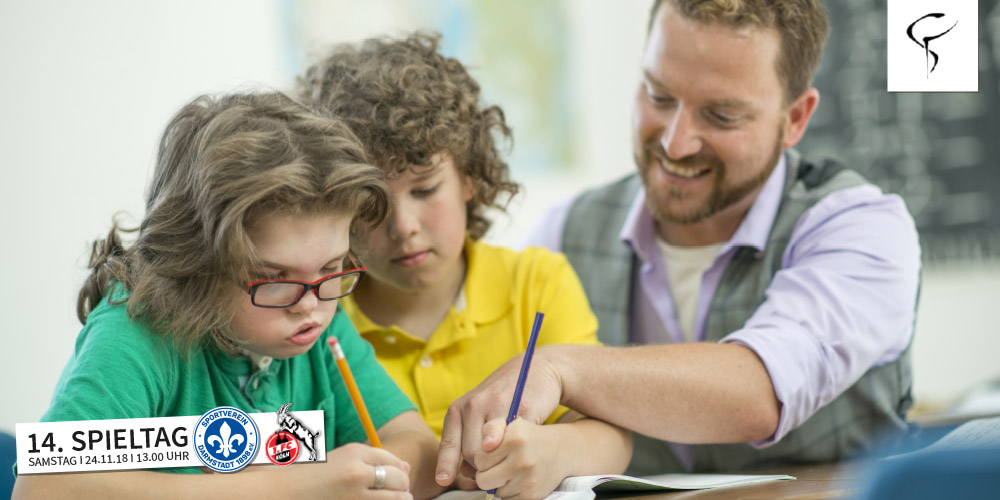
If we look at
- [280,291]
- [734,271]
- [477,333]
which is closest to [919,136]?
[734,271]

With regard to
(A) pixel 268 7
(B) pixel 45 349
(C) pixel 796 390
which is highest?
(A) pixel 268 7

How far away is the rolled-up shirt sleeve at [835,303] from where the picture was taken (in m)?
1.28

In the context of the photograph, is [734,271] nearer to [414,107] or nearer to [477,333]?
[477,333]

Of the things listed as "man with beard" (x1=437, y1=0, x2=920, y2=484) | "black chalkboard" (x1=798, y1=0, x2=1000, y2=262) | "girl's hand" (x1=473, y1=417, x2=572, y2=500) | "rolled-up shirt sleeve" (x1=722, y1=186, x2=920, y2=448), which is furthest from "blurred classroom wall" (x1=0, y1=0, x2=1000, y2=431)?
"girl's hand" (x1=473, y1=417, x2=572, y2=500)

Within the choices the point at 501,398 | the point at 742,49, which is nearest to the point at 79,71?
the point at 742,49

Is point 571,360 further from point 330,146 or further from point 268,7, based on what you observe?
point 268,7

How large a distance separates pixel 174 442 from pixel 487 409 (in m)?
0.35

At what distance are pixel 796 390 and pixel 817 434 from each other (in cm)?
33

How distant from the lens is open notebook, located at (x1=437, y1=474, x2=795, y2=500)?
3.28 feet

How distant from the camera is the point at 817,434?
60.6 inches

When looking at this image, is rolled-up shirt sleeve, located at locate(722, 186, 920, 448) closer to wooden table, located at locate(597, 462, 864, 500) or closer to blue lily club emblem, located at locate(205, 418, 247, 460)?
wooden table, located at locate(597, 462, 864, 500)

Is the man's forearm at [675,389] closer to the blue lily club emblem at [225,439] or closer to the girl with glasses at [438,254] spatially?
the girl with glasses at [438,254]

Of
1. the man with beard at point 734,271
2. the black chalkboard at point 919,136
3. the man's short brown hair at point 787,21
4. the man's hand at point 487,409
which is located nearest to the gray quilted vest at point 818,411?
the man with beard at point 734,271

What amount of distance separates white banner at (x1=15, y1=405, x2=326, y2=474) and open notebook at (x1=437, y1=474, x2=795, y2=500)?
7.7 inches
